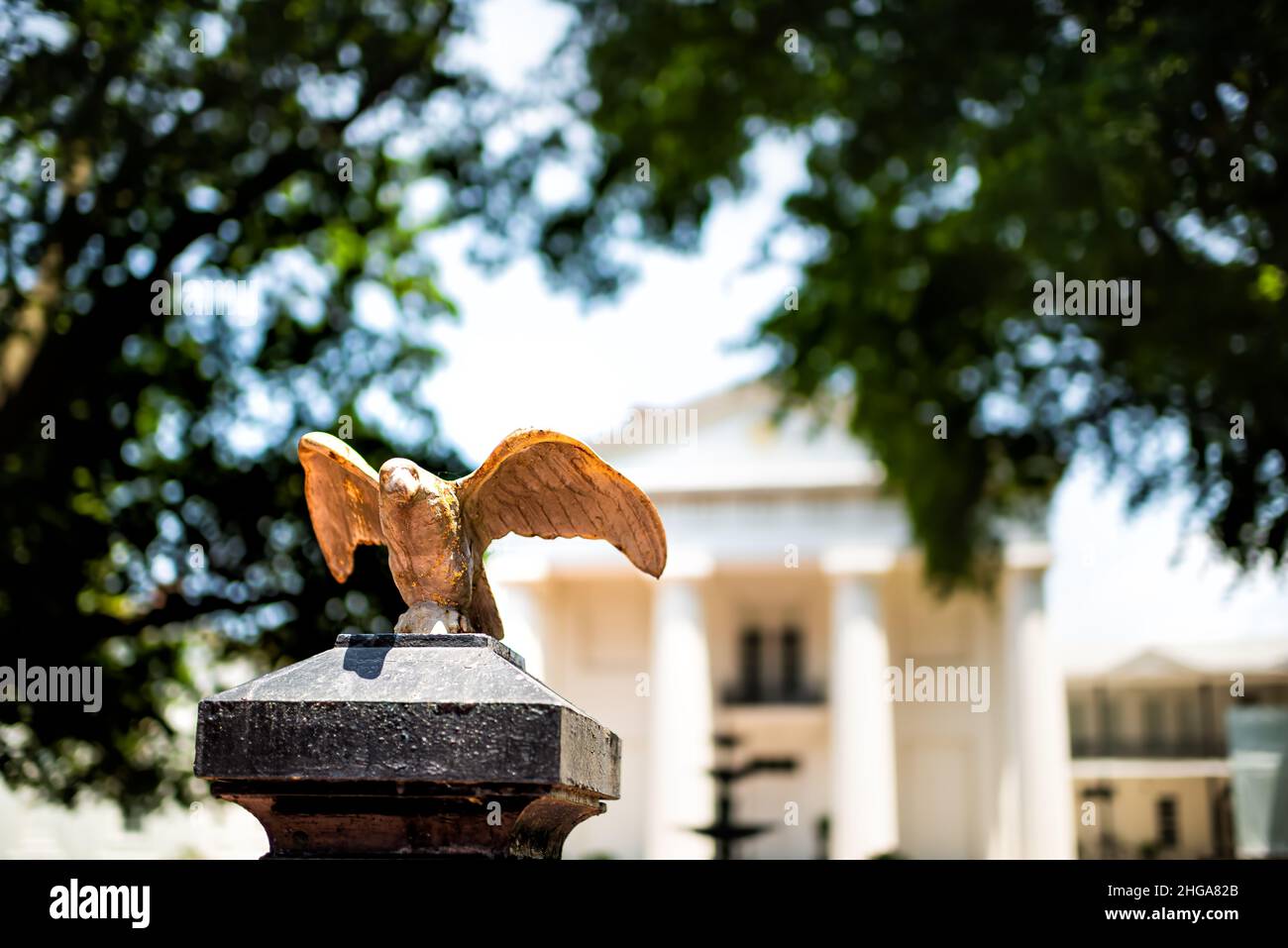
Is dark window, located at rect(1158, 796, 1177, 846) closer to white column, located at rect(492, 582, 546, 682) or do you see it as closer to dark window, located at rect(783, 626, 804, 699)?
dark window, located at rect(783, 626, 804, 699)

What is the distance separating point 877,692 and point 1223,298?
19548mm

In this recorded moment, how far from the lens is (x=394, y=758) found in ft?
10.8

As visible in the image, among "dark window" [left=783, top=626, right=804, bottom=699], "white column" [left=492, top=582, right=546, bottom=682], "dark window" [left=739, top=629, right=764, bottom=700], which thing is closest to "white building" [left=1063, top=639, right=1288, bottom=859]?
"dark window" [left=783, top=626, right=804, bottom=699]

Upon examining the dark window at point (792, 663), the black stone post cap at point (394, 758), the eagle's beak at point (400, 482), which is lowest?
the black stone post cap at point (394, 758)

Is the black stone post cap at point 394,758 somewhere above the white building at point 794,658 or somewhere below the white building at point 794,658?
below

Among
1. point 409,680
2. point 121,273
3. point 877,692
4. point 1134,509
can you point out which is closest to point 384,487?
point 409,680

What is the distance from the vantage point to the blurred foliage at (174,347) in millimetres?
13023

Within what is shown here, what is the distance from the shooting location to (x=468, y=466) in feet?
48.7

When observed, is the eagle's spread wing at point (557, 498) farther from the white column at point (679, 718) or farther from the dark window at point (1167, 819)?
the dark window at point (1167, 819)

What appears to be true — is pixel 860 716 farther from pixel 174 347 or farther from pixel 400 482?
pixel 400 482

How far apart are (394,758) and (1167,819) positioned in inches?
1346

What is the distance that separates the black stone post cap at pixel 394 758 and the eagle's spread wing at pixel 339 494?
91 cm

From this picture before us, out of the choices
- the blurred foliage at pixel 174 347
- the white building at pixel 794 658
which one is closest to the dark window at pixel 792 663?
the white building at pixel 794 658
